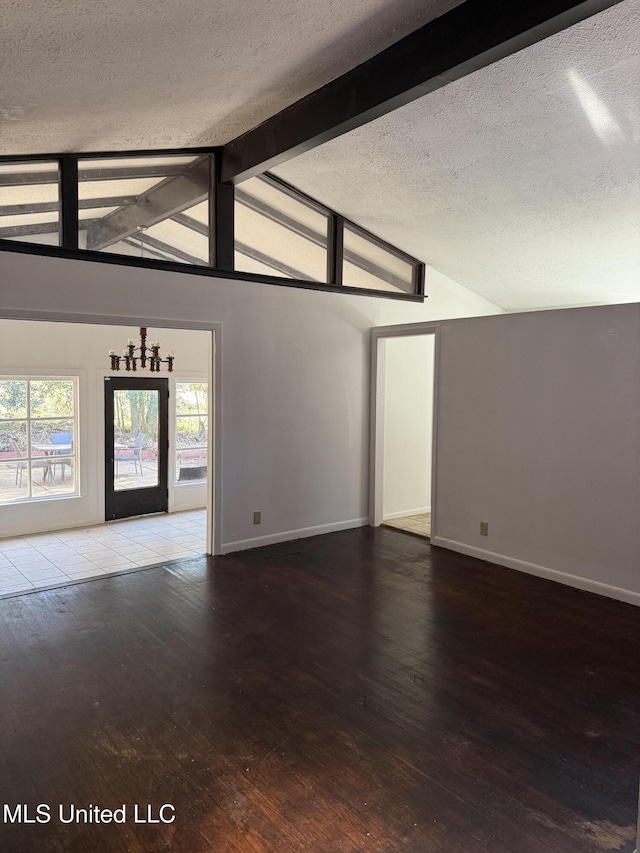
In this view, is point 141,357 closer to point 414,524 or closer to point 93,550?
point 93,550

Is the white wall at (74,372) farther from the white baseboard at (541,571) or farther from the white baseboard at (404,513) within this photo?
the white baseboard at (541,571)

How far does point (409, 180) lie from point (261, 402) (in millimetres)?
2231

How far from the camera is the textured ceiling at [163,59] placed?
2.55 m

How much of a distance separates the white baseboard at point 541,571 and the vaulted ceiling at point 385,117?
2.78 m

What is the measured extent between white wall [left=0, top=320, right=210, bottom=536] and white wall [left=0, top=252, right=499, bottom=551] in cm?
109

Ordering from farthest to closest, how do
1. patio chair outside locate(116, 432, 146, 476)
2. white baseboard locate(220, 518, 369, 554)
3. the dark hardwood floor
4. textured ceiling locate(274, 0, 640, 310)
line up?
patio chair outside locate(116, 432, 146, 476)
white baseboard locate(220, 518, 369, 554)
textured ceiling locate(274, 0, 640, 310)
the dark hardwood floor

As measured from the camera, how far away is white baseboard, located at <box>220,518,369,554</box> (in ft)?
17.8

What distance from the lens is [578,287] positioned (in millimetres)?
6449

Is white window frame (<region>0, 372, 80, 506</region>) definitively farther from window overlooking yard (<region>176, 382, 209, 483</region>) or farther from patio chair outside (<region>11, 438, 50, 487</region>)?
window overlooking yard (<region>176, 382, 209, 483</region>)

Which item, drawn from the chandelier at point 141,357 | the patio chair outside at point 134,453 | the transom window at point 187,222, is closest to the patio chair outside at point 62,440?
the patio chair outside at point 134,453

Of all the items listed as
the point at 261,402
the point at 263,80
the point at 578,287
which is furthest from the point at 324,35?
the point at 578,287

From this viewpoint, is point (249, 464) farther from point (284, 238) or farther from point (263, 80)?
point (263, 80)

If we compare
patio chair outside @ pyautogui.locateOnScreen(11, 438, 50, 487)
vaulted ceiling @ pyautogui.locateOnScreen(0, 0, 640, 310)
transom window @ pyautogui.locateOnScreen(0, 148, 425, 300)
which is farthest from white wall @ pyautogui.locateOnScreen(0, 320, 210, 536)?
vaulted ceiling @ pyautogui.locateOnScreen(0, 0, 640, 310)

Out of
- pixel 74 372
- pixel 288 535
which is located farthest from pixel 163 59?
pixel 74 372
